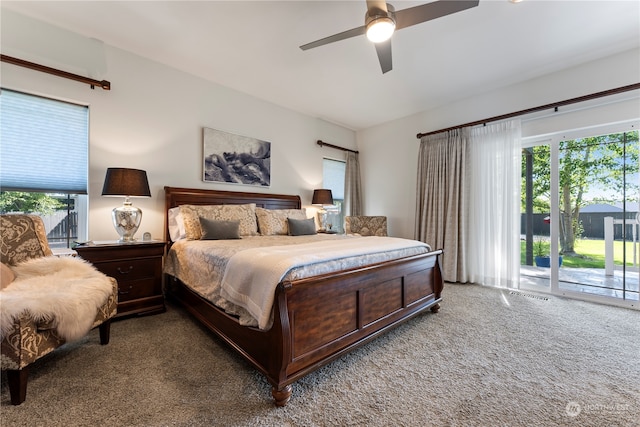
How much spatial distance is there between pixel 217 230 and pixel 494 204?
12.0 ft

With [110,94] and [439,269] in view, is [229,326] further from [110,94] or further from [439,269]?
[110,94]

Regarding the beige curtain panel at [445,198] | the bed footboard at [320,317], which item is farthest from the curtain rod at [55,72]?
the beige curtain panel at [445,198]

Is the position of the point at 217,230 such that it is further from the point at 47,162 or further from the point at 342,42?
the point at 342,42

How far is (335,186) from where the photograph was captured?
16.9ft

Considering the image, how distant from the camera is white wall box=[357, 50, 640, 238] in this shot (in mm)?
2924

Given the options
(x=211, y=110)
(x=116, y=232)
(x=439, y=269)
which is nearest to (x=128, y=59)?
(x=211, y=110)

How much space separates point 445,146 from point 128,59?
430cm

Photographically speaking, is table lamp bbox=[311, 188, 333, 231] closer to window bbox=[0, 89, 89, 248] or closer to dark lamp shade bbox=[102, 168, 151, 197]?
dark lamp shade bbox=[102, 168, 151, 197]

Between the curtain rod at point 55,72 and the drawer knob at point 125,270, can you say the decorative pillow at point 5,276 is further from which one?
the curtain rod at point 55,72

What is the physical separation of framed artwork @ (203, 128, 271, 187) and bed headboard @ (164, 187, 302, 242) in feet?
0.67

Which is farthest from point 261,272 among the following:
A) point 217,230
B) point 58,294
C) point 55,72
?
point 55,72

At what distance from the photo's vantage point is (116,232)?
9.38 feet

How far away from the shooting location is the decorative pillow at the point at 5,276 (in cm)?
163

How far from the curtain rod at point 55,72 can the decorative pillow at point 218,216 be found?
1451 mm
